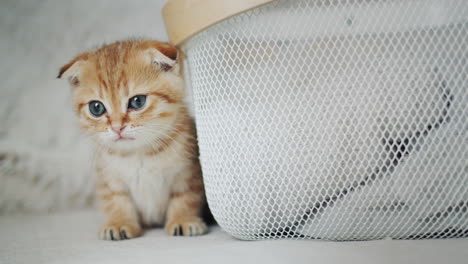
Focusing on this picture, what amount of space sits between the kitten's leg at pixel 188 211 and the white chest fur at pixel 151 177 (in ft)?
0.07

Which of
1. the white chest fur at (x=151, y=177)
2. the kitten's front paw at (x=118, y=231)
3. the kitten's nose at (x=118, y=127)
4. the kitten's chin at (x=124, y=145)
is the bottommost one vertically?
the kitten's front paw at (x=118, y=231)

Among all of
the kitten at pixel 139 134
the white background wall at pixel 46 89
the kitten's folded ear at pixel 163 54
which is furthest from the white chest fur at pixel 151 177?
the white background wall at pixel 46 89

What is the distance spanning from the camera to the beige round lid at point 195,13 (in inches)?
27.3

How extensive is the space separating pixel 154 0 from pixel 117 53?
425mm

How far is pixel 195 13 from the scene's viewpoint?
29.6 inches

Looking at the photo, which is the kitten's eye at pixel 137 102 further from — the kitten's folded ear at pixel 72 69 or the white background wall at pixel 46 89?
the white background wall at pixel 46 89

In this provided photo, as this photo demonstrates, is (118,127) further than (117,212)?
No

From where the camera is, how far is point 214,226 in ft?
3.42

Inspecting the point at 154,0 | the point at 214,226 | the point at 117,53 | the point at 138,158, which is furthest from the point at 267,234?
the point at 154,0

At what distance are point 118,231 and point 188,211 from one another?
0.17 meters

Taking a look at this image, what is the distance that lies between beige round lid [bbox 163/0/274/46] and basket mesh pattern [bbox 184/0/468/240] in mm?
34

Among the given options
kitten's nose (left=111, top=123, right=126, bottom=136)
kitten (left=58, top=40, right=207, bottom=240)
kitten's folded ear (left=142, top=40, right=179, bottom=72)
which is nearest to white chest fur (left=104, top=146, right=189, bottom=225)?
kitten (left=58, top=40, right=207, bottom=240)

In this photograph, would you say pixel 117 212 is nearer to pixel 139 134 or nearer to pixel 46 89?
pixel 139 134

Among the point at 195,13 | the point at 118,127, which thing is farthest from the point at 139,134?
the point at 195,13
